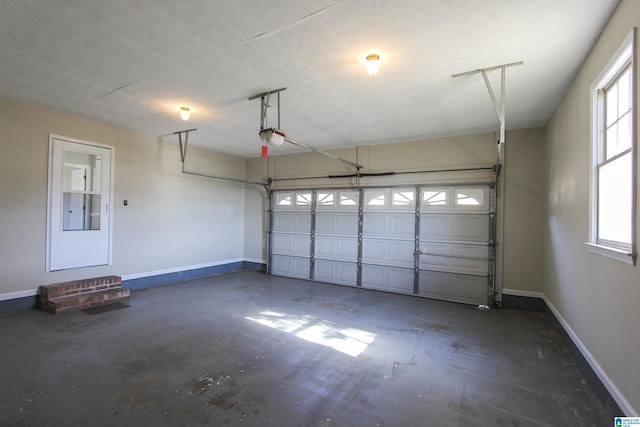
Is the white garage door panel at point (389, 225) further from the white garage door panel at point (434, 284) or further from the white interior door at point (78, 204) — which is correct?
the white interior door at point (78, 204)

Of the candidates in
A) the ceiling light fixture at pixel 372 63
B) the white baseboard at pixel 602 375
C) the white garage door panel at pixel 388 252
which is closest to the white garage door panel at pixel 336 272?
the white garage door panel at pixel 388 252

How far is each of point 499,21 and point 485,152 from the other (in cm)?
327

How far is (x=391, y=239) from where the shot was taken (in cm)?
593

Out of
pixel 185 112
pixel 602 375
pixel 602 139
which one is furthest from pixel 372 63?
pixel 602 375

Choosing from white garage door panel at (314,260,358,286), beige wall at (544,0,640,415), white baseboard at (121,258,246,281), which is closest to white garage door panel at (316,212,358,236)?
white garage door panel at (314,260,358,286)

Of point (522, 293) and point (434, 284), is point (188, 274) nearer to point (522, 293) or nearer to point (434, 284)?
point (434, 284)

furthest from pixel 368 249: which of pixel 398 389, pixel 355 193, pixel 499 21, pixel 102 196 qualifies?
pixel 102 196

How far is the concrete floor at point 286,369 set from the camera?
2.14 metres

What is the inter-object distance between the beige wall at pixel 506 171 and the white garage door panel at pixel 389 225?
668 mm

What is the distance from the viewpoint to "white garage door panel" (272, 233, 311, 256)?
6.96 m

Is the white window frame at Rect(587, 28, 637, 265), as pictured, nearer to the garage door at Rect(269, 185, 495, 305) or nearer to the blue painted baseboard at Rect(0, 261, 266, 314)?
the garage door at Rect(269, 185, 495, 305)

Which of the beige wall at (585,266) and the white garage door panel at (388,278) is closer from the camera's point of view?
the beige wall at (585,266)

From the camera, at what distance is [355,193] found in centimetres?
638

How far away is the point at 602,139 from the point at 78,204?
22.2 ft
